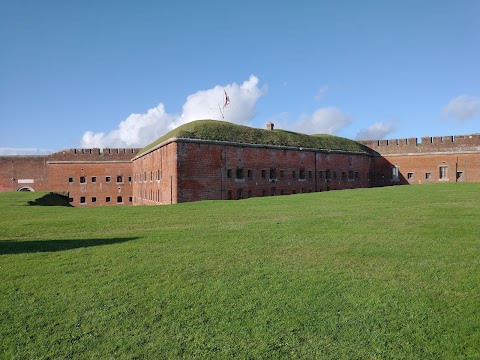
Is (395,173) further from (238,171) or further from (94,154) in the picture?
(94,154)

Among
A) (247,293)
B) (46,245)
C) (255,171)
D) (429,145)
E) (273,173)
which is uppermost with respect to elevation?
(429,145)

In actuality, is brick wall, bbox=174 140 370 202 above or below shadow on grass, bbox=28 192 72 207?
above

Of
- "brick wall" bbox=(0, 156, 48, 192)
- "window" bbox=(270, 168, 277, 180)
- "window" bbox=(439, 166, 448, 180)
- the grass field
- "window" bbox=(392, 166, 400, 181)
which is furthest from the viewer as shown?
"brick wall" bbox=(0, 156, 48, 192)

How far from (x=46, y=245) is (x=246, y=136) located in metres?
21.7

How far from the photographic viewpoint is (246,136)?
29094mm

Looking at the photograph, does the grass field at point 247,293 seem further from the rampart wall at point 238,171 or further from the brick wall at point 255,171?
the brick wall at point 255,171

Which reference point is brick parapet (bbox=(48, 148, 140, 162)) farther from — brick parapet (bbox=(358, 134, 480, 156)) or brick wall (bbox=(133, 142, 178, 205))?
brick parapet (bbox=(358, 134, 480, 156))

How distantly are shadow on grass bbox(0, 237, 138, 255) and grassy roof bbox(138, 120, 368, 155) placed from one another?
16.4 m

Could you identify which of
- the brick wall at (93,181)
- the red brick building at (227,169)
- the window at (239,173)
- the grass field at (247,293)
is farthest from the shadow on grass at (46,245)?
the brick wall at (93,181)

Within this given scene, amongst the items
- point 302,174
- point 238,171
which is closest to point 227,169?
point 238,171

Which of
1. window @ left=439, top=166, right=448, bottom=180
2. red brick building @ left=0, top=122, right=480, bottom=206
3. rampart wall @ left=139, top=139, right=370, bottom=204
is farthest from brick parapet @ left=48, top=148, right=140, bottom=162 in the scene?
window @ left=439, top=166, right=448, bottom=180

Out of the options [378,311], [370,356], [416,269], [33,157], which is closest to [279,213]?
[416,269]

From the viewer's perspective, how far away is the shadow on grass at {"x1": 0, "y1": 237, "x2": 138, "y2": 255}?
818 centimetres

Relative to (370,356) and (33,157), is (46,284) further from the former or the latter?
(33,157)
